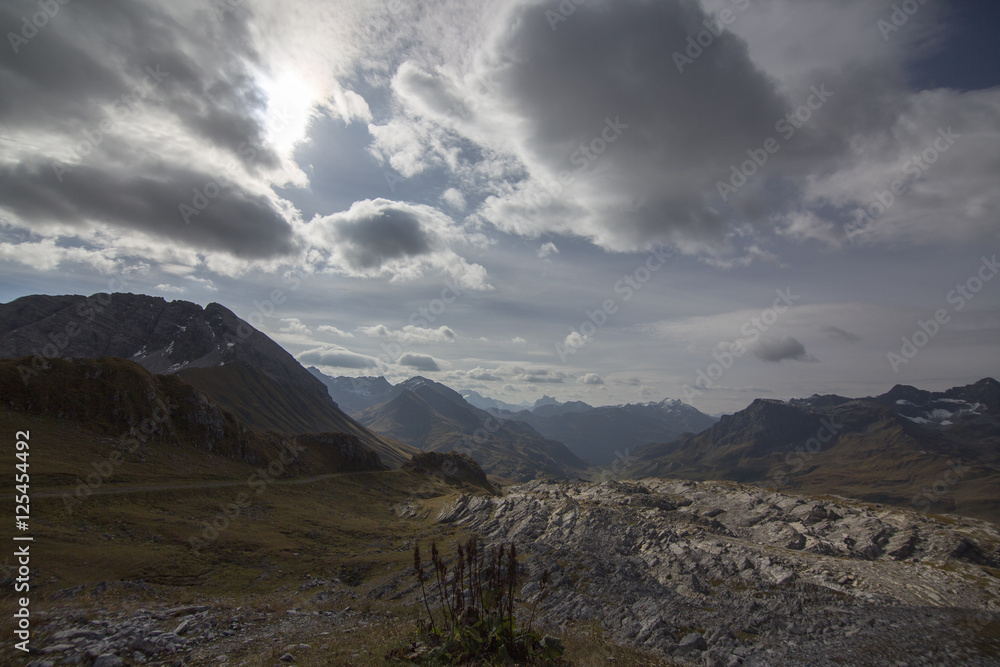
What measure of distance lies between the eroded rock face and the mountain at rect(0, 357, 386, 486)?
250ft

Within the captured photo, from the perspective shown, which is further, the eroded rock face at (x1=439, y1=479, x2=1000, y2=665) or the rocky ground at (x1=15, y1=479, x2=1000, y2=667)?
the eroded rock face at (x1=439, y1=479, x2=1000, y2=665)

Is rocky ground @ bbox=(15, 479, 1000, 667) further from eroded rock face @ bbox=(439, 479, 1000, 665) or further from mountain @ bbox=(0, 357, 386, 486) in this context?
mountain @ bbox=(0, 357, 386, 486)

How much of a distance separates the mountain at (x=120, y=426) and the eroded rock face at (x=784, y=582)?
250ft

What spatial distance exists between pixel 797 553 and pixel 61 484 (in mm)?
107866

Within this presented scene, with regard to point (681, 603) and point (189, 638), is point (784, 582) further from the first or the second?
point (189, 638)

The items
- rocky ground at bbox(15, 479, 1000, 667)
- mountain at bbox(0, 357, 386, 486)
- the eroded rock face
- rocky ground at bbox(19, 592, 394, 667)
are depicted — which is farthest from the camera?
mountain at bbox(0, 357, 386, 486)

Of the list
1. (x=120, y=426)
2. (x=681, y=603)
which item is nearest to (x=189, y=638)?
(x=681, y=603)

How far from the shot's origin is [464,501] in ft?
336

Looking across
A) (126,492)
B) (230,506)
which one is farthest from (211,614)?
(230,506)

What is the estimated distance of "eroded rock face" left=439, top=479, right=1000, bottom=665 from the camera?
105ft

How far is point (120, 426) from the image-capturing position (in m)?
94.2

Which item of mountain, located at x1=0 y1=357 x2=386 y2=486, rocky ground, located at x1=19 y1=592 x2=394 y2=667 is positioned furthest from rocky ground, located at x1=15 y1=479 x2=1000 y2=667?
mountain, located at x1=0 y1=357 x2=386 y2=486

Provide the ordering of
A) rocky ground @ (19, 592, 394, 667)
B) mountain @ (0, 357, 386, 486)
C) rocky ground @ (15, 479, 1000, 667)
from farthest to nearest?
mountain @ (0, 357, 386, 486)
rocky ground @ (15, 479, 1000, 667)
rocky ground @ (19, 592, 394, 667)

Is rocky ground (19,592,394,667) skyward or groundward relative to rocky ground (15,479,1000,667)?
skyward
